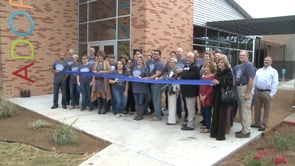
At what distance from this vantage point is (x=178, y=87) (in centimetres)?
721

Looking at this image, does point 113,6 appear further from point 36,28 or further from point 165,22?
point 36,28

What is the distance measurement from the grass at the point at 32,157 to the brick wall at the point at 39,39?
6.25 metres

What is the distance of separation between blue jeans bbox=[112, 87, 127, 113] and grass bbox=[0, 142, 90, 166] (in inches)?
114

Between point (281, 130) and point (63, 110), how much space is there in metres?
6.13

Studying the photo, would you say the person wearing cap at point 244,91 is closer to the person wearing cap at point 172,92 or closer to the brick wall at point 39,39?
the person wearing cap at point 172,92

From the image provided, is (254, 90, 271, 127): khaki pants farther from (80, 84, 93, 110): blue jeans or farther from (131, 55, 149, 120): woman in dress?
(80, 84, 93, 110): blue jeans

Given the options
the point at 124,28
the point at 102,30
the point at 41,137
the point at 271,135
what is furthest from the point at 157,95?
the point at 102,30

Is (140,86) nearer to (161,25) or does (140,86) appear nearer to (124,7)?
(161,25)

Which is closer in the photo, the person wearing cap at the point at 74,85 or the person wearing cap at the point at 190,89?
the person wearing cap at the point at 190,89

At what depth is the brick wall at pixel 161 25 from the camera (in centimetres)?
1104

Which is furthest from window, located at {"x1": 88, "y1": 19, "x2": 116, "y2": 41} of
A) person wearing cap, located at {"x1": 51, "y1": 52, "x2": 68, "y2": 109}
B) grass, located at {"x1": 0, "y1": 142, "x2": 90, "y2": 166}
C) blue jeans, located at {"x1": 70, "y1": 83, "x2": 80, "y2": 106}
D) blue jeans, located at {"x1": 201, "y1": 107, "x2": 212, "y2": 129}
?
grass, located at {"x1": 0, "y1": 142, "x2": 90, "y2": 166}

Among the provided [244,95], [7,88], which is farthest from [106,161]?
[7,88]

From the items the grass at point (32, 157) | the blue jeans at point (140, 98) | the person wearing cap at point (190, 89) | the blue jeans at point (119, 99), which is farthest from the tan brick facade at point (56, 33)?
the grass at point (32, 157)

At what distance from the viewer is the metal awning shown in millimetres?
13742
